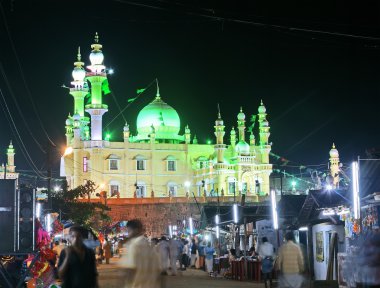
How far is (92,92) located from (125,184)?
393 inches

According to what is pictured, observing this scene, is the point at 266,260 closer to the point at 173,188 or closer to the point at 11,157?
the point at 173,188

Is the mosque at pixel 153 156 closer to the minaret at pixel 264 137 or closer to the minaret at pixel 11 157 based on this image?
the minaret at pixel 264 137

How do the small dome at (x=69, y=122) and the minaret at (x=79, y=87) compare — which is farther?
the small dome at (x=69, y=122)

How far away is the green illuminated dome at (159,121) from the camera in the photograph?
71.6 m

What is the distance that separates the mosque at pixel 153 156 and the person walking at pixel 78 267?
55.3 metres

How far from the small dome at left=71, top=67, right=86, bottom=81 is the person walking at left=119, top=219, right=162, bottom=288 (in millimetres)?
59304

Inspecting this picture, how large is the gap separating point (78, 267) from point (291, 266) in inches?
164

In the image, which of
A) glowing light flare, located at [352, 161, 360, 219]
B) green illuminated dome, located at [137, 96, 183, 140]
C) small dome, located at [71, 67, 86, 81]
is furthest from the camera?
green illuminated dome, located at [137, 96, 183, 140]

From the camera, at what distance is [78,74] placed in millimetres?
65938

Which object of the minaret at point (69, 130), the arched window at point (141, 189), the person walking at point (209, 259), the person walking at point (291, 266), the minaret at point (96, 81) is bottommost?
the person walking at point (209, 259)

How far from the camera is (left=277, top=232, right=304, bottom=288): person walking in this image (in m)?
11.1

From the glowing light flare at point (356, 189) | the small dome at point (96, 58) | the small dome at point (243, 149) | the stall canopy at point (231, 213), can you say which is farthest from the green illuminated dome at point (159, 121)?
the glowing light flare at point (356, 189)

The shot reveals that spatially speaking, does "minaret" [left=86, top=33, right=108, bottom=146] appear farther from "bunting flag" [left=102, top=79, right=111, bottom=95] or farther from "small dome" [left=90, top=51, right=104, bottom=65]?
"bunting flag" [left=102, top=79, right=111, bottom=95]

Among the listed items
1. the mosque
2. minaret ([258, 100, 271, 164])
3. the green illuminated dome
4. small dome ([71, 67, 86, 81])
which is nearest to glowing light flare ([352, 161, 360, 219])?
the mosque
